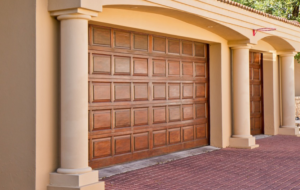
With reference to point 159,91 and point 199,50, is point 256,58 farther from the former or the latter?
point 159,91

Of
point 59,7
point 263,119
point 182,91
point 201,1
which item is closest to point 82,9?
point 59,7

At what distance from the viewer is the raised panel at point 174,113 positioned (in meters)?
10.6

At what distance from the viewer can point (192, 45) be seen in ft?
37.6

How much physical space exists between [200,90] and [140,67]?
2784mm

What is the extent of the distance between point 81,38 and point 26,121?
1.57 metres

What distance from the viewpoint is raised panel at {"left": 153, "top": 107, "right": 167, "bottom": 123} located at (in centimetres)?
1008

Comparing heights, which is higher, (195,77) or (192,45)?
(192,45)

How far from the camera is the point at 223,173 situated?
342 inches

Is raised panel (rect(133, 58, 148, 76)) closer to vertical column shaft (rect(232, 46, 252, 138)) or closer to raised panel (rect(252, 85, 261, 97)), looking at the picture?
vertical column shaft (rect(232, 46, 252, 138))

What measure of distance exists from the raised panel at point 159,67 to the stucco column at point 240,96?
284 centimetres

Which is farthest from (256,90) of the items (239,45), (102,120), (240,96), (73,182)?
(73,182)

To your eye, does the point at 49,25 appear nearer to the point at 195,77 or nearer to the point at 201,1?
the point at 201,1

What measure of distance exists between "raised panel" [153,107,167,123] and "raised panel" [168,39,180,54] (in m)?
1.49

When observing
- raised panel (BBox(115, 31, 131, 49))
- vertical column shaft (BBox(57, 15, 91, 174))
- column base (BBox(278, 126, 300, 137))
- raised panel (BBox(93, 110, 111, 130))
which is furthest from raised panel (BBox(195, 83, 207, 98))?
vertical column shaft (BBox(57, 15, 91, 174))
